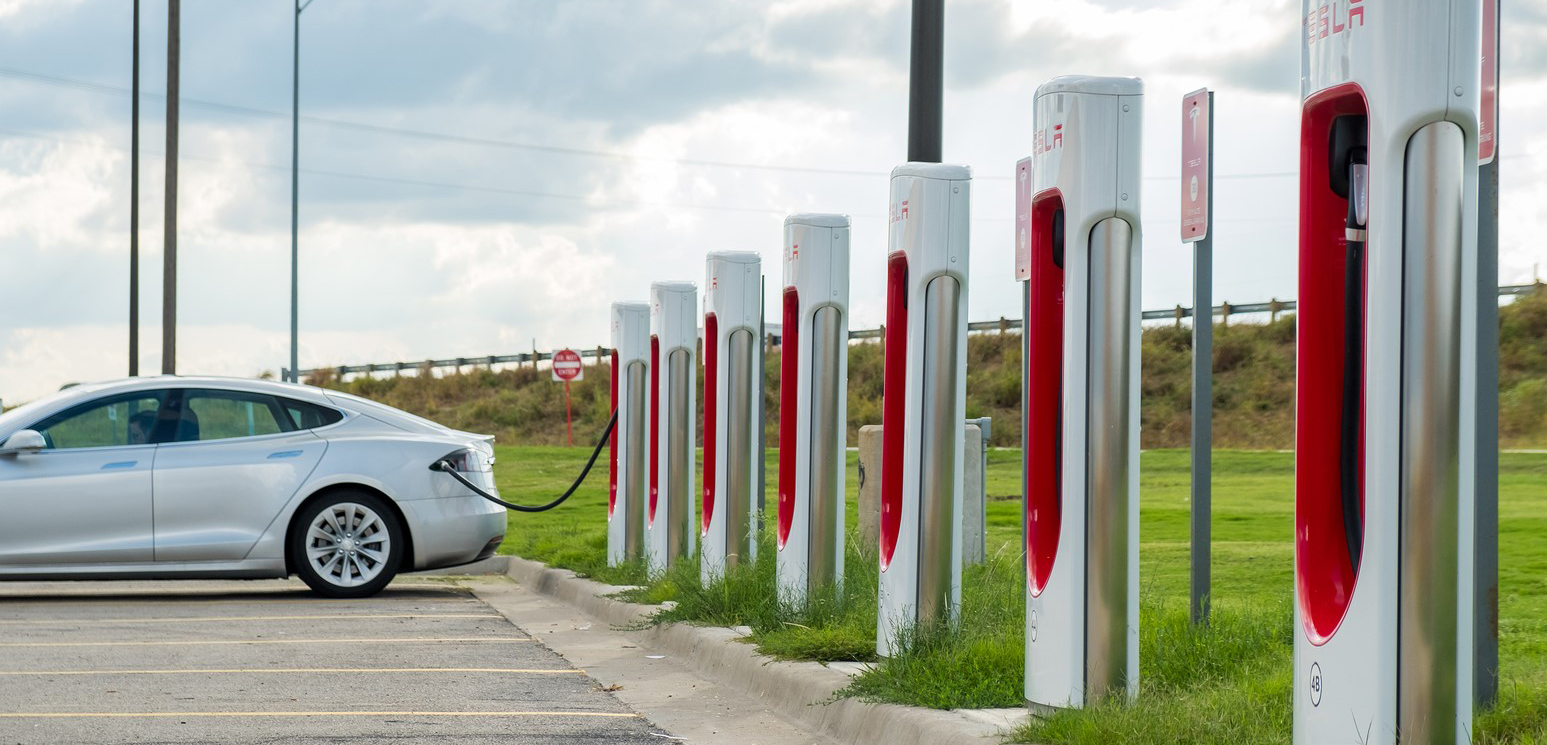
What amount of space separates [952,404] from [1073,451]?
1.47 meters

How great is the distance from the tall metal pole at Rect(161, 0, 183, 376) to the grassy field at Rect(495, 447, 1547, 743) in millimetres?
9919

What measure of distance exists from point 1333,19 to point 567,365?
114ft

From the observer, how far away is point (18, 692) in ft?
24.2

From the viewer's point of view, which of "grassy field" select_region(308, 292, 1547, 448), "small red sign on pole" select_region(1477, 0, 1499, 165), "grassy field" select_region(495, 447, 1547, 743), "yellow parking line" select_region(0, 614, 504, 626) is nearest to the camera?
"small red sign on pole" select_region(1477, 0, 1499, 165)

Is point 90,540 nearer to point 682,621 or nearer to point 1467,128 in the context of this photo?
point 682,621

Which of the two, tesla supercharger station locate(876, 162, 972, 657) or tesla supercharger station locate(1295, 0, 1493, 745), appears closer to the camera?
tesla supercharger station locate(1295, 0, 1493, 745)

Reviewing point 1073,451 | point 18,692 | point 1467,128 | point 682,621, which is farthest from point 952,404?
point 18,692

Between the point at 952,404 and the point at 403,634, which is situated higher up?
the point at 952,404

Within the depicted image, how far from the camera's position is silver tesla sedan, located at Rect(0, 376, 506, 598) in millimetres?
11258

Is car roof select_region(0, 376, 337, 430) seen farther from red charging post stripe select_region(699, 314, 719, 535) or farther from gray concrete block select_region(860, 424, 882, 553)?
gray concrete block select_region(860, 424, 882, 553)

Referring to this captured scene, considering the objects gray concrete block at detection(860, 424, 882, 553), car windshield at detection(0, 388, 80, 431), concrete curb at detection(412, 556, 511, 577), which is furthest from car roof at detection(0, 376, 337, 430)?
gray concrete block at detection(860, 424, 882, 553)

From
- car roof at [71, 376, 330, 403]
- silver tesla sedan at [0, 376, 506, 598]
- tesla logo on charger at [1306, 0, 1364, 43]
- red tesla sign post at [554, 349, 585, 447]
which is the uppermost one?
tesla logo on charger at [1306, 0, 1364, 43]

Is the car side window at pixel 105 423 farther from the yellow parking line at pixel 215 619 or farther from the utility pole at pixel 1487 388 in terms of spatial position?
the utility pole at pixel 1487 388

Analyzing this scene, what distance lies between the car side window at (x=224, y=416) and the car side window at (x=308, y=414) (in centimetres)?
6
